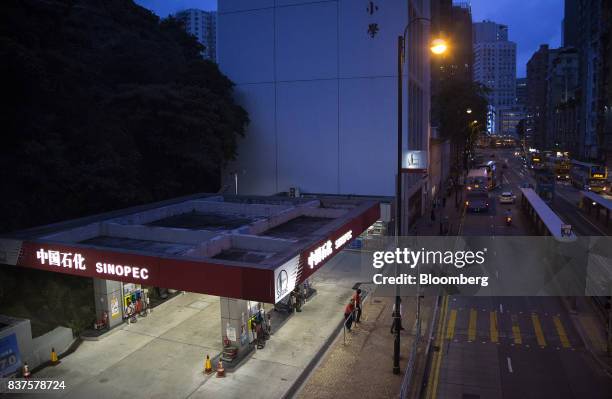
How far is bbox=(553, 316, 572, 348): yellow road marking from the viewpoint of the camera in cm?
1720

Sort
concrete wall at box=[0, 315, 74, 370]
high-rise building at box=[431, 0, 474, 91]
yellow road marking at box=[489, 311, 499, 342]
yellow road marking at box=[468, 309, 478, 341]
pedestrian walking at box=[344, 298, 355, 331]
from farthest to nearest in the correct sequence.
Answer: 1. high-rise building at box=[431, 0, 474, 91]
2. pedestrian walking at box=[344, 298, 355, 331]
3. yellow road marking at box=[468, 309, 478, 341]
4. yellow road marking at box=[489, 311, 499, 342]
5. concrete wall at box=[0, 315, 74, 370]

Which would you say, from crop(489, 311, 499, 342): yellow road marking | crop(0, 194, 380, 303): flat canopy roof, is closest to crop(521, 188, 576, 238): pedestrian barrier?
crop(489, 311, 499, 342): yellow road marking

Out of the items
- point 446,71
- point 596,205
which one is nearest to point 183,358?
point 596,205

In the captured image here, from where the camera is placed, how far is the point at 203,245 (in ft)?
48.7

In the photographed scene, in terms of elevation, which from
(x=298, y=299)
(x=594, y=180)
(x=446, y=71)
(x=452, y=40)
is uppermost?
(x=452, y=40)

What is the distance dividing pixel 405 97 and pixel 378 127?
315 centimetres

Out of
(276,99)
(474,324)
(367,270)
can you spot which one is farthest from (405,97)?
(474,324)

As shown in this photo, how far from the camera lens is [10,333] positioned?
579 inches

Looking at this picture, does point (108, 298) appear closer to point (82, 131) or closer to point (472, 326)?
point (82, 131)

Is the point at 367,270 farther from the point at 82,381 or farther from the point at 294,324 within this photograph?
the point at 82,381

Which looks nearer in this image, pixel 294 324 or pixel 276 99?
pixel 294 324

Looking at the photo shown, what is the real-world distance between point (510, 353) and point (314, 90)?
2434 centimetres

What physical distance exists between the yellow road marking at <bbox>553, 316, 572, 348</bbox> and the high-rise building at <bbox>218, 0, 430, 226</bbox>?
13.7 m

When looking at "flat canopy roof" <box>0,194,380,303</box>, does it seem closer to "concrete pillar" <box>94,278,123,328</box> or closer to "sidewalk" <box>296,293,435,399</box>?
"concrete pillar" <box>94,278,123,328</box>
